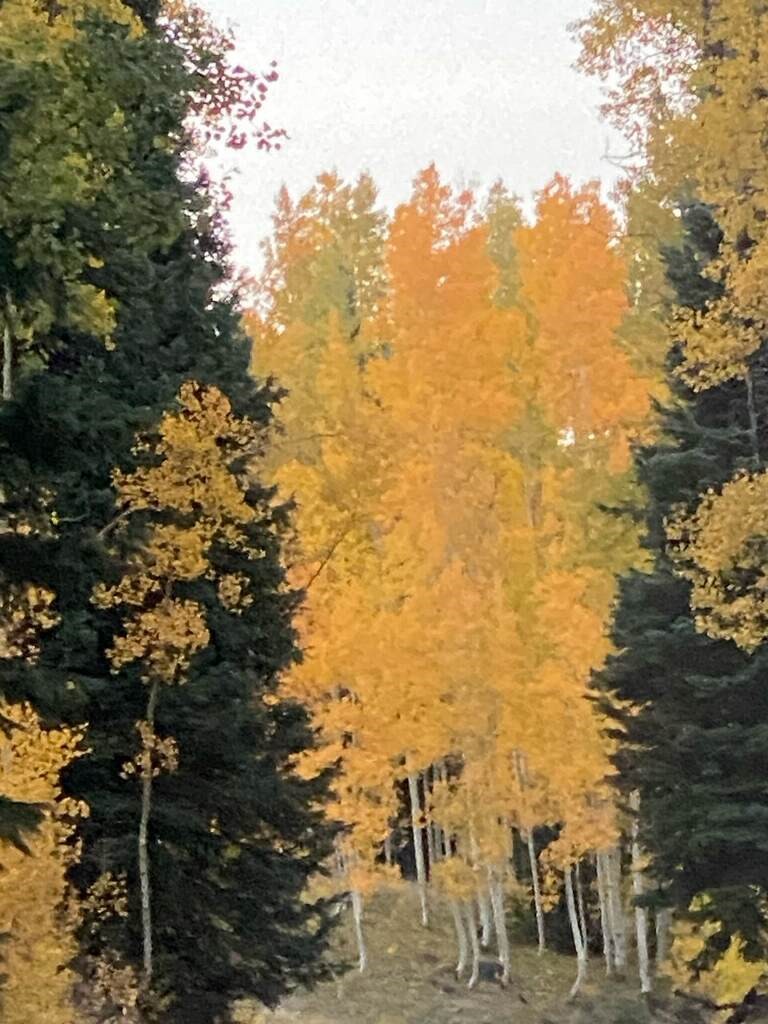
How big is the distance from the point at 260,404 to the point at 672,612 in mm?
5920

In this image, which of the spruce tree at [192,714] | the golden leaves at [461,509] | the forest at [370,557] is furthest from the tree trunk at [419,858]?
the spruce tree at [192,714]

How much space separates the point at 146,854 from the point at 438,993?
1190cm

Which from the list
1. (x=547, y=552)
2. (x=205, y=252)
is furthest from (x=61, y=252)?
(x=547, y=552)

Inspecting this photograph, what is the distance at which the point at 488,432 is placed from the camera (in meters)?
27.5

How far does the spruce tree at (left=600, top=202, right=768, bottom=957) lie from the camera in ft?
47.9

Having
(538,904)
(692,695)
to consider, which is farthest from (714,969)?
(538,904)

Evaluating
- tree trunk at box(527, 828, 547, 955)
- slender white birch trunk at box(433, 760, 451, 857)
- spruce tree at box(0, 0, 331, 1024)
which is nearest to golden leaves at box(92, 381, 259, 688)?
spruce tree at box(0, 0, 331, 1024)

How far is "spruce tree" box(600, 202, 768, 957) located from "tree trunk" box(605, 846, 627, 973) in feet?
24.1

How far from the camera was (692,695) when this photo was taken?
15391mm

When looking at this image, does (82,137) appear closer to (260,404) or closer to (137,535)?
(137,535)

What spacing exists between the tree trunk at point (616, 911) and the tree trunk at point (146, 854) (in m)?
13.4

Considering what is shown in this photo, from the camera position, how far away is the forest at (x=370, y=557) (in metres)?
6.76

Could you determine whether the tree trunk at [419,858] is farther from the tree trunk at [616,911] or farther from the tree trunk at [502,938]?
the tree trunk at [616,911]

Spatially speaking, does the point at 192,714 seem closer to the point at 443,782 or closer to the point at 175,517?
the point at 175,517
